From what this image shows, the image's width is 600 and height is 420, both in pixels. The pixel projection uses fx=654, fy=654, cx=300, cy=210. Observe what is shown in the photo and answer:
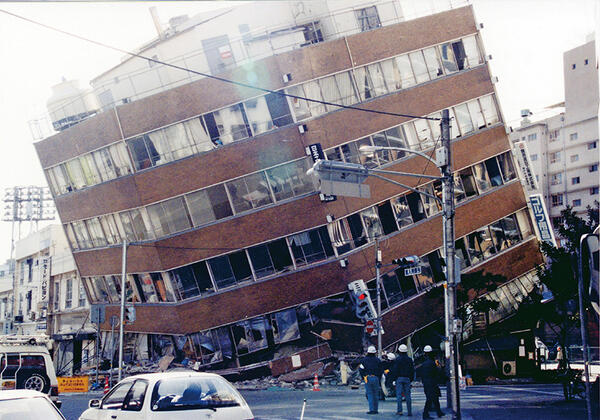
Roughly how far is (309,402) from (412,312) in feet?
45.2

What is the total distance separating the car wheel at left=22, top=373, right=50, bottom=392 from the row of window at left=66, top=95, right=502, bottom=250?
1455cm

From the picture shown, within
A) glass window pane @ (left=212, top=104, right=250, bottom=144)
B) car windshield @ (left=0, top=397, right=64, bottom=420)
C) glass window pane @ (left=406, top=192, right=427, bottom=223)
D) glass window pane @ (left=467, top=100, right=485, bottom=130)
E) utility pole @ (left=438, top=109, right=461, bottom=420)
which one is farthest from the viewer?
glass window pane @ (left=467, top=100, right=485, bottom=130)

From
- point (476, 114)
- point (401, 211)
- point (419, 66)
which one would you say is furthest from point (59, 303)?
point (476, 114)

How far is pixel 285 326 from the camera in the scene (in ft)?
114

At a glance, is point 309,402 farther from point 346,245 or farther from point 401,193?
point 401,193

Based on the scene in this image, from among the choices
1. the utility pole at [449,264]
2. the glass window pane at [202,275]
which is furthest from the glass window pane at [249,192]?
the utility pole at [449,264]

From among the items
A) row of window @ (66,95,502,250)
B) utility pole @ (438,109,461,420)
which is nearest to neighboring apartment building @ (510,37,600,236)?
row of window @ (66,95,502,250)

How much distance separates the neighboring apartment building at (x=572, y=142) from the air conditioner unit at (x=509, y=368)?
28140 mm

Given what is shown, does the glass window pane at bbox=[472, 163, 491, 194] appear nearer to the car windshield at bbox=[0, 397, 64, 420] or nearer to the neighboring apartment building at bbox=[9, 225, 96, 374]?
the neighboring apartment building at bbox=[9, 225, 96, 374]

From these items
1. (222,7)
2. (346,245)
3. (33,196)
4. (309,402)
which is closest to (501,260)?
(346,245)

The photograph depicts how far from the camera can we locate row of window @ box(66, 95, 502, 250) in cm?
3412

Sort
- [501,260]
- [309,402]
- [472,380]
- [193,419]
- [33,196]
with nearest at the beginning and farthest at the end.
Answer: [193,419]
[309,402]
[472,380]
[501,260]
[33,196]

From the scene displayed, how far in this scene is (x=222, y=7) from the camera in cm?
3853

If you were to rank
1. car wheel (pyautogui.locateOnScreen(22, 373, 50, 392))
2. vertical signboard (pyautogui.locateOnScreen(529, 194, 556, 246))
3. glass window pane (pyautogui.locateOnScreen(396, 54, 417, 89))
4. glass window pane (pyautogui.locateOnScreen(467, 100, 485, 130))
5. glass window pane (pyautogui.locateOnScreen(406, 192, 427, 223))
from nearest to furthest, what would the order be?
car wheel (pyautogui.locateOnScreen(22, 373, 50, 392)) < glass window pane (pyautogui.locateOnScreen(396, 54, 417, 89)) < glass window pane (pyautogui.locateOnScreen(406, 192, 427, 223)) < glass window pane (pyautogui.locateOnScreen(467, 100, 485, 130)) < vertical signboard (pyautogui.locateOnScreen(529, 194, 556, 246))
